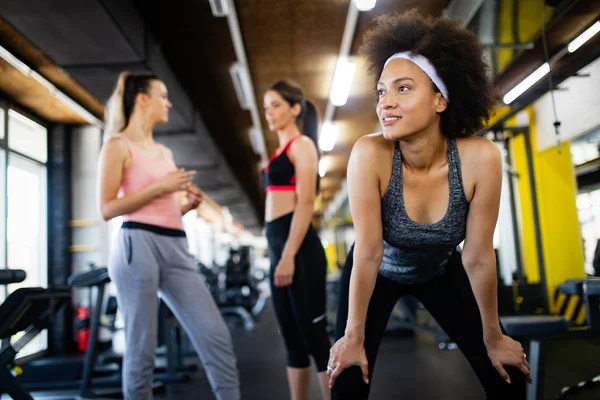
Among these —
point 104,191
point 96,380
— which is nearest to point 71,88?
point 96,380

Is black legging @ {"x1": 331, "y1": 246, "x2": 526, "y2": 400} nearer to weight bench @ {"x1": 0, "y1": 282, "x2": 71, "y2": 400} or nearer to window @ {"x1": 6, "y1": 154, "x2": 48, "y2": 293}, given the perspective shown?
weight bench @ {"x1": 0, "y1": 282, "x2": 71, "y2": 400}

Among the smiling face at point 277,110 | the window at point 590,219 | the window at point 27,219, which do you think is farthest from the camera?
the window at point 27,219

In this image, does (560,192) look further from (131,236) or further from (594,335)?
(131,236)

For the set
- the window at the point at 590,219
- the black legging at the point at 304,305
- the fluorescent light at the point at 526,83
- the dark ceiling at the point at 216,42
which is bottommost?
the black legging at the point at 304,305

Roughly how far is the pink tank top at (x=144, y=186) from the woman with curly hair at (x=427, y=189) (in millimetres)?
804

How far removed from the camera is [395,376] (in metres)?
3.08

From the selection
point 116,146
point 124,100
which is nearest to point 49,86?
point 124,100

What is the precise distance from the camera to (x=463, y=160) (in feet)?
3.86

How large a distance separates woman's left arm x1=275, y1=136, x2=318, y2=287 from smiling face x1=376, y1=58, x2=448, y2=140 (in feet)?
2.53

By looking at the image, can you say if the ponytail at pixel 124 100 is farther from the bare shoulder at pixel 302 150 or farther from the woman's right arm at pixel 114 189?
the bare shoulder at pixel 302 150

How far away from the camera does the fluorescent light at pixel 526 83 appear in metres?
3.05

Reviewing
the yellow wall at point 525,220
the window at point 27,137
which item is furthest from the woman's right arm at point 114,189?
the yellow wall at point 525,220

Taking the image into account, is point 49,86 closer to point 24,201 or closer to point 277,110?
point 24,201

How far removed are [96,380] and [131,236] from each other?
2.32 metres
